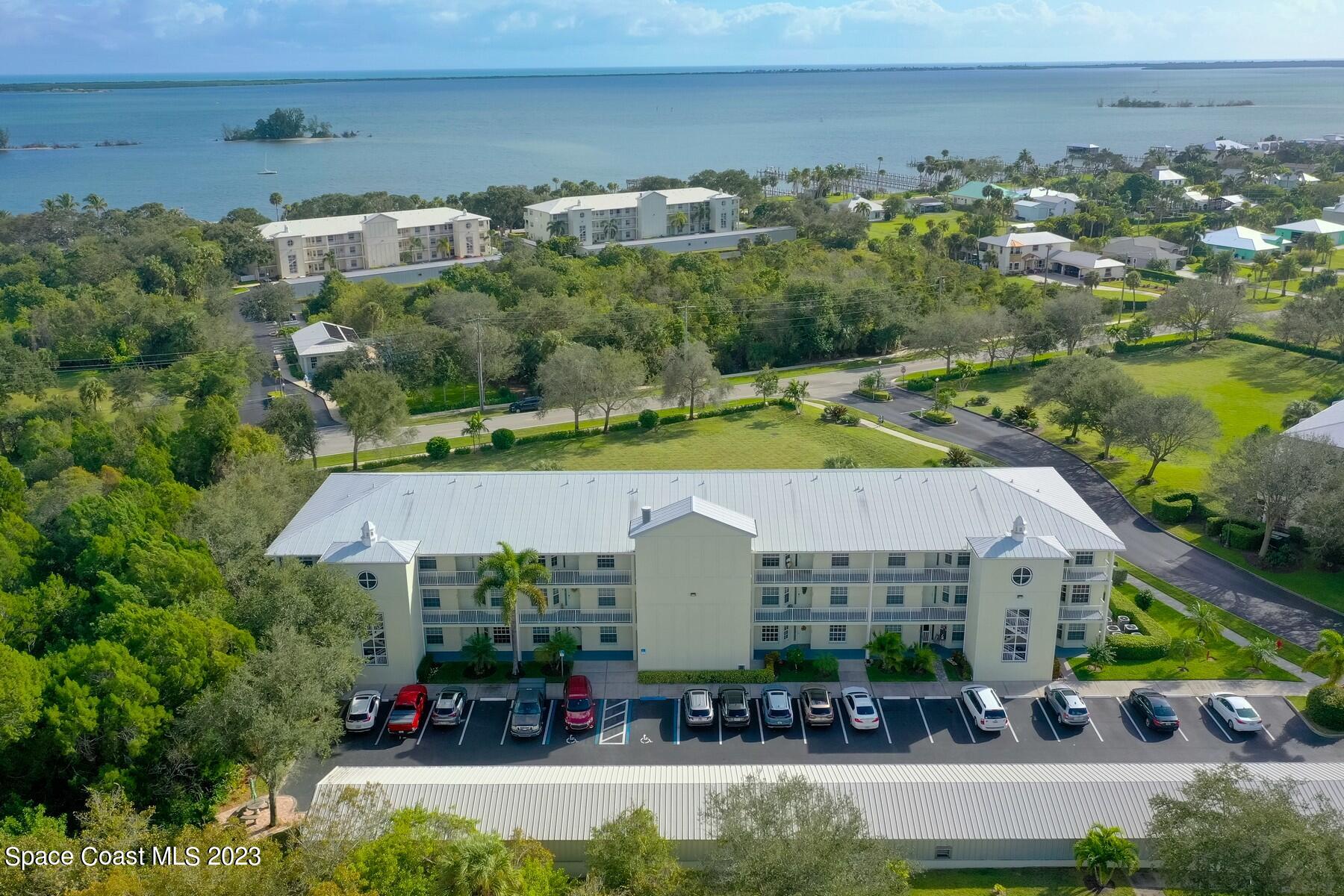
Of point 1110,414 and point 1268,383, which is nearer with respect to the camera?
point 1110,414

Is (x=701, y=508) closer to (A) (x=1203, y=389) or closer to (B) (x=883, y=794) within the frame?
(B) (x=883, y=794)

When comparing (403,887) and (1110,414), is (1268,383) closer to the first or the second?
(1110,414)

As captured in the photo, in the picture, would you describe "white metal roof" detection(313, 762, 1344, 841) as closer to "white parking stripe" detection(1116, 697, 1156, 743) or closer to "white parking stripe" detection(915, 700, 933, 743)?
"white parking stripe" detection(1116, 697, 1156, 743)

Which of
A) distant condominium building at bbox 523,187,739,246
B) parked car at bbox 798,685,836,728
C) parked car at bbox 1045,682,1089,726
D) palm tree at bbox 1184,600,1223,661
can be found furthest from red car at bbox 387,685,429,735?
distant condominium building at bbox 523,187,739,246

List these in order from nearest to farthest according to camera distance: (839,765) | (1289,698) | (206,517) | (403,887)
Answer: (403,887) < (839,765) < (1289,698) < (206,517)

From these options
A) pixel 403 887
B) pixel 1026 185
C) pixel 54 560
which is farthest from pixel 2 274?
pixel 1026 185

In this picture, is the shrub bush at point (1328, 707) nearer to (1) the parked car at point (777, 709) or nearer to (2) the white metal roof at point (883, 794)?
(2) the white metal roof at point (883, 794)
